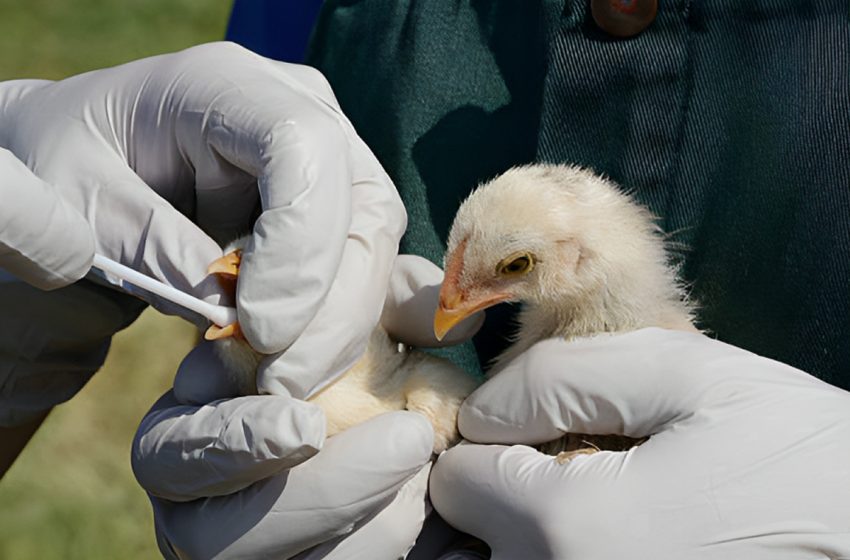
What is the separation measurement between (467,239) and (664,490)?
287 millimetres

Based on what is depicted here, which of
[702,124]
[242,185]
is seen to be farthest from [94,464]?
[702,124]

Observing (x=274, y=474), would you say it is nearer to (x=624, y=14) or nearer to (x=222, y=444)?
(x=222, y=444)

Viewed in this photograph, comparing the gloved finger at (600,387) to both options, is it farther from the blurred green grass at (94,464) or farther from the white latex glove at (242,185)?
the blurred green grass at (94,464)

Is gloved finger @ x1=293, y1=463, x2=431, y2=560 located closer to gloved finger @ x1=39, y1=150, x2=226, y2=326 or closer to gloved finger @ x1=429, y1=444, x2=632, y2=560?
gloved finger @ x1=429, y1=444, x2=632, y2=560

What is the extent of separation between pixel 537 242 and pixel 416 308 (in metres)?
0.16

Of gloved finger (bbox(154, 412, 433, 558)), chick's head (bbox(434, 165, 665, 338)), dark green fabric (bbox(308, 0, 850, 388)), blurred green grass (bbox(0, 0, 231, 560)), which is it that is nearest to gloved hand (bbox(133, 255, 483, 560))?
gloved finger (bbox(154, 412, 433, 558))

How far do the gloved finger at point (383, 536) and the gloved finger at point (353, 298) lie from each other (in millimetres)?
133

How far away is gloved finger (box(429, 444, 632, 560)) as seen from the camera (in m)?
0.89

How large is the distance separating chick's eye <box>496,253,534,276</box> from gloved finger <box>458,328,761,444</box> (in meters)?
0.08

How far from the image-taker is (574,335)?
39.5 inches

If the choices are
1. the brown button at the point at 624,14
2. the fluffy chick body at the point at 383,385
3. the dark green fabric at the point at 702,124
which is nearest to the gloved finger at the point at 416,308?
the fluffy chick body at the point at 383,385

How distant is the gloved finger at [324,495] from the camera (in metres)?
0.93

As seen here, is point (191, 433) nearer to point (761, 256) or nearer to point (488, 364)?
point (488, 364)

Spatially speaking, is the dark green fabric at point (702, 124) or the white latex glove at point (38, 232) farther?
the dark green fabric at point (702, 124)
